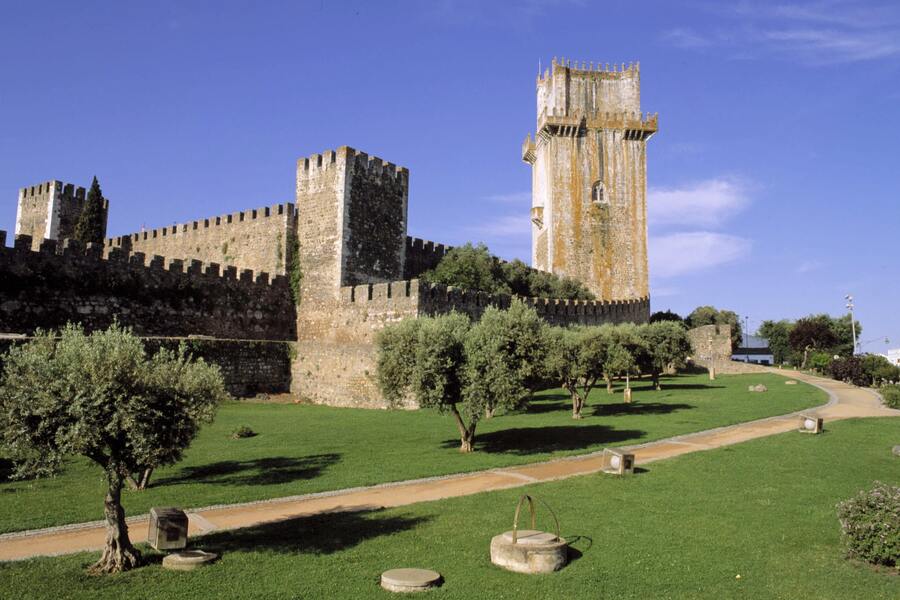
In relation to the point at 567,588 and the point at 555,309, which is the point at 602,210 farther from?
the point at 567,588

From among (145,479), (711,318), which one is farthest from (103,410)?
(711,318)

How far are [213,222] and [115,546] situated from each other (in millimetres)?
31741

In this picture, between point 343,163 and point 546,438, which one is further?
point 343,163

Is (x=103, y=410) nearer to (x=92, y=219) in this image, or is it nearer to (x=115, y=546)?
(x=115, y=546)

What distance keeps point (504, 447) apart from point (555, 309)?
74.5ft

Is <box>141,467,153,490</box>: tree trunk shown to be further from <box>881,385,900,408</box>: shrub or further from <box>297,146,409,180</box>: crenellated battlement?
<box>881,385,900,408</box>: shrub

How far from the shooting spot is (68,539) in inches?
400

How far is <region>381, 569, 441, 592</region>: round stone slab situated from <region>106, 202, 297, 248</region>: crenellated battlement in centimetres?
2782

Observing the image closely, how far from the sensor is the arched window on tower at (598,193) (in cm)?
5794

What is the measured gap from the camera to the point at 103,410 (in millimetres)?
8711

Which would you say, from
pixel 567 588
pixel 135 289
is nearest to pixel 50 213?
pixel 135 289

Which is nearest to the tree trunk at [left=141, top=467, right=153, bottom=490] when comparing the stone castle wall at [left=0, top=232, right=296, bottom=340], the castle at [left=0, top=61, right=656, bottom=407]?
the castle at [left=0, top=61, right=656, bottom=407]

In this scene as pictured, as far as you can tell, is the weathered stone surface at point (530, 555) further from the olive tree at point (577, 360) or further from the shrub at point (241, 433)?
the olive tree at point (577, 360)

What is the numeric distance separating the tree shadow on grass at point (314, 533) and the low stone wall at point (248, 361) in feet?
50.6
